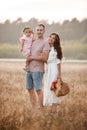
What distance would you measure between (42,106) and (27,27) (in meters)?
0.92

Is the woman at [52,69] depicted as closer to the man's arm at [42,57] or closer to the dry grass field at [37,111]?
the man's arm at [42,57]

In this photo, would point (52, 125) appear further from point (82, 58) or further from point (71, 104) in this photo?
point (82, 58)

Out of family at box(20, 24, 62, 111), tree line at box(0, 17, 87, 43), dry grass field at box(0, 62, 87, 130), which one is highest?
tree line at box(0, 17, 87, 43)

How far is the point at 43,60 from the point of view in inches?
170

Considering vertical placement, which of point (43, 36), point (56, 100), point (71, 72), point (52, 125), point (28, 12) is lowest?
point (52, 125)

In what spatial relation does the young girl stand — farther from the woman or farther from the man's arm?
the woman

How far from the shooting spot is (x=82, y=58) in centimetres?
460

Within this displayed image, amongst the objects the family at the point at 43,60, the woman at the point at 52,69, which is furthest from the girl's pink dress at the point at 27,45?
the woman at the point at 52,69

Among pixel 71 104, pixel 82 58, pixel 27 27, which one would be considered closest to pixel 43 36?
pixel 27 27

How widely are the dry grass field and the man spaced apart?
17 cm

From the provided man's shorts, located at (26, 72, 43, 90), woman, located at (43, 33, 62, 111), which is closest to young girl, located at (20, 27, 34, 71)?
man's shorts, located at (26, 72, 43, 90)

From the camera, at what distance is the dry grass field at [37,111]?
4.46 metres

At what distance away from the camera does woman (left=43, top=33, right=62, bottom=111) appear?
429cm

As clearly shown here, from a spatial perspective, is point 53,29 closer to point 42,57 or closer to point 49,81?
point 42,57
